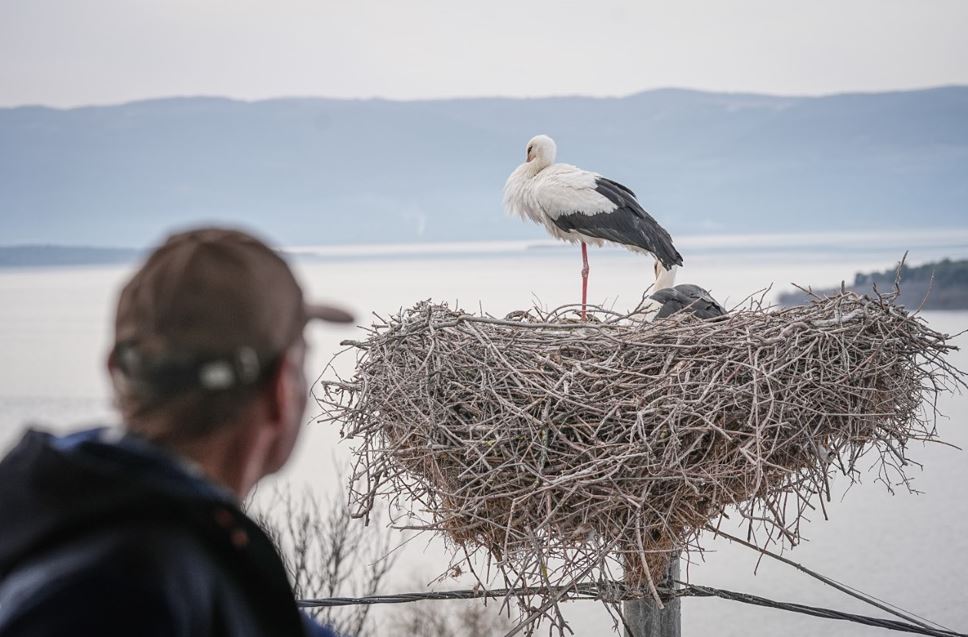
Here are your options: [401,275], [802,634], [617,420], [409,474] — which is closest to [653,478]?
[617,420]

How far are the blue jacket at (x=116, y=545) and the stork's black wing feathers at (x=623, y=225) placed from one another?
321cm

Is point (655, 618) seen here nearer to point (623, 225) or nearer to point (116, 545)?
point (623, 225)

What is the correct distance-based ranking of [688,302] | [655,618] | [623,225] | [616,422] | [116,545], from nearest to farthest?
[116,545], [616,422], [655,618], [688,302], [623,225]

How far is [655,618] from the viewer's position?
252 cm

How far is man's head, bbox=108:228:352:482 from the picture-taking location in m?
0.62

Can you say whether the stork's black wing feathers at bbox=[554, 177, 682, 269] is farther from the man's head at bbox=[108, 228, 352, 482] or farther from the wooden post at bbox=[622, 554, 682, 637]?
the man's head at bbox=[108, 228, 352, 482]

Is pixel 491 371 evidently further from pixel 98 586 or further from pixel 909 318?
pixel 98 586

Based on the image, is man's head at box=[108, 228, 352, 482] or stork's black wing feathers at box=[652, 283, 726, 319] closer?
man's head at box=[108, 228, 352, 482]

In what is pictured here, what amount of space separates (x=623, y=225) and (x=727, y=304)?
0.71 m

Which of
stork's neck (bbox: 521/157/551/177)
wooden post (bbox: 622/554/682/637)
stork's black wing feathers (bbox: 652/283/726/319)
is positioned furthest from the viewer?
stork's neck (bbox: 521/157/551/177)

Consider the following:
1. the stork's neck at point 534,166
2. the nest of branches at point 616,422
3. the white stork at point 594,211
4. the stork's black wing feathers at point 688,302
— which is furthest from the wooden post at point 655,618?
the stork's neck at point 534,166

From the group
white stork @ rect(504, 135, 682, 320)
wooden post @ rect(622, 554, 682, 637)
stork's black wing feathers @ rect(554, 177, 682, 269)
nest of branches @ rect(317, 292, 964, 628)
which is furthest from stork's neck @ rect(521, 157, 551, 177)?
wooden post @ rect(622, 554, 682, 637)

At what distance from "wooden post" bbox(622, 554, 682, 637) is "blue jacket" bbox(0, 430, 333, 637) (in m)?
2.01

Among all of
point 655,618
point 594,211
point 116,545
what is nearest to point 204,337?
point 116,545
